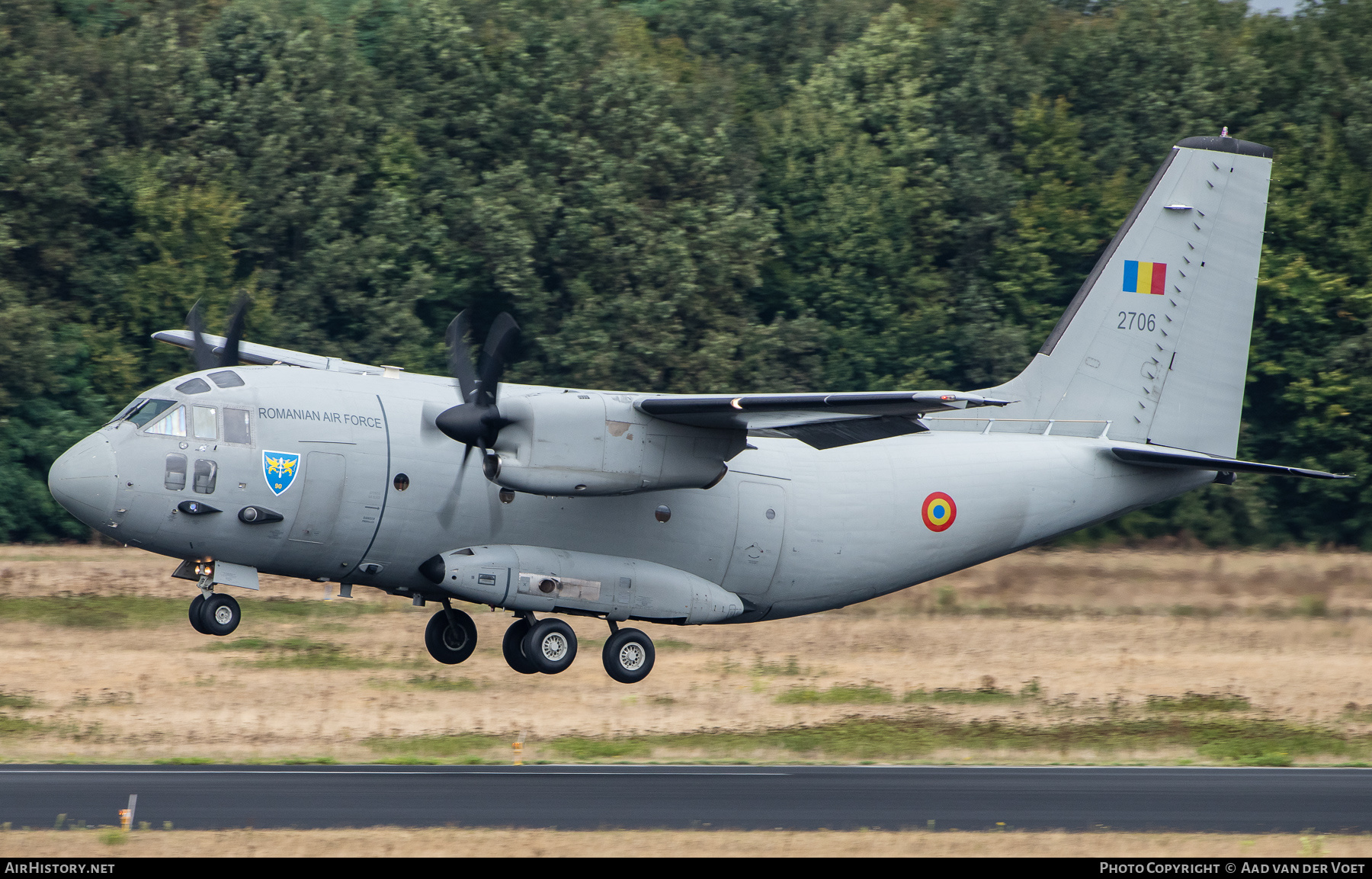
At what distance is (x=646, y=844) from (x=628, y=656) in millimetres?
5126

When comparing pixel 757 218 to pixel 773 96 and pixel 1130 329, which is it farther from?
pixel 1130 329

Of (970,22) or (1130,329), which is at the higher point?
(970,22)

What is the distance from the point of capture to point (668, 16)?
211 ft

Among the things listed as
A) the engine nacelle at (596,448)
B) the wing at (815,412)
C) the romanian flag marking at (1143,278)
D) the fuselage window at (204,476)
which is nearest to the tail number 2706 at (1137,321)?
the romanian flag marking at (1143,278)

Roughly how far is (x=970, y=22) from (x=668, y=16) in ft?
45.4

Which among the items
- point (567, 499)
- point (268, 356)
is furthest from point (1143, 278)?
point (268, 356)

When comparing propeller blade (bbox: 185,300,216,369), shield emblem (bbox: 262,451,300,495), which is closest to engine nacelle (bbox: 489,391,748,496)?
shield emblem (bbox: 262,451,300,495)

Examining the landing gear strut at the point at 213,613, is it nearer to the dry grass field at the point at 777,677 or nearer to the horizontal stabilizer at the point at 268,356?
the dry grass field at the point at 777,677

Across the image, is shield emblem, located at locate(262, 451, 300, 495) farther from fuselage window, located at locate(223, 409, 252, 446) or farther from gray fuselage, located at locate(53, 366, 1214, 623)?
fuselage window, located at locate(223, 409, 252, 446)

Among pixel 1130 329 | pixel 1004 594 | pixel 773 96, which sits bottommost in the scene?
pixel 1004 594

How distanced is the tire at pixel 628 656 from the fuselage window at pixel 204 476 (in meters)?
6.04

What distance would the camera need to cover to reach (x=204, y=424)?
65.0 feet

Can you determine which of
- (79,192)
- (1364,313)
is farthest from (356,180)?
(1364,313)

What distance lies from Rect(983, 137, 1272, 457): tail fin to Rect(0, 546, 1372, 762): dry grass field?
223 inches
